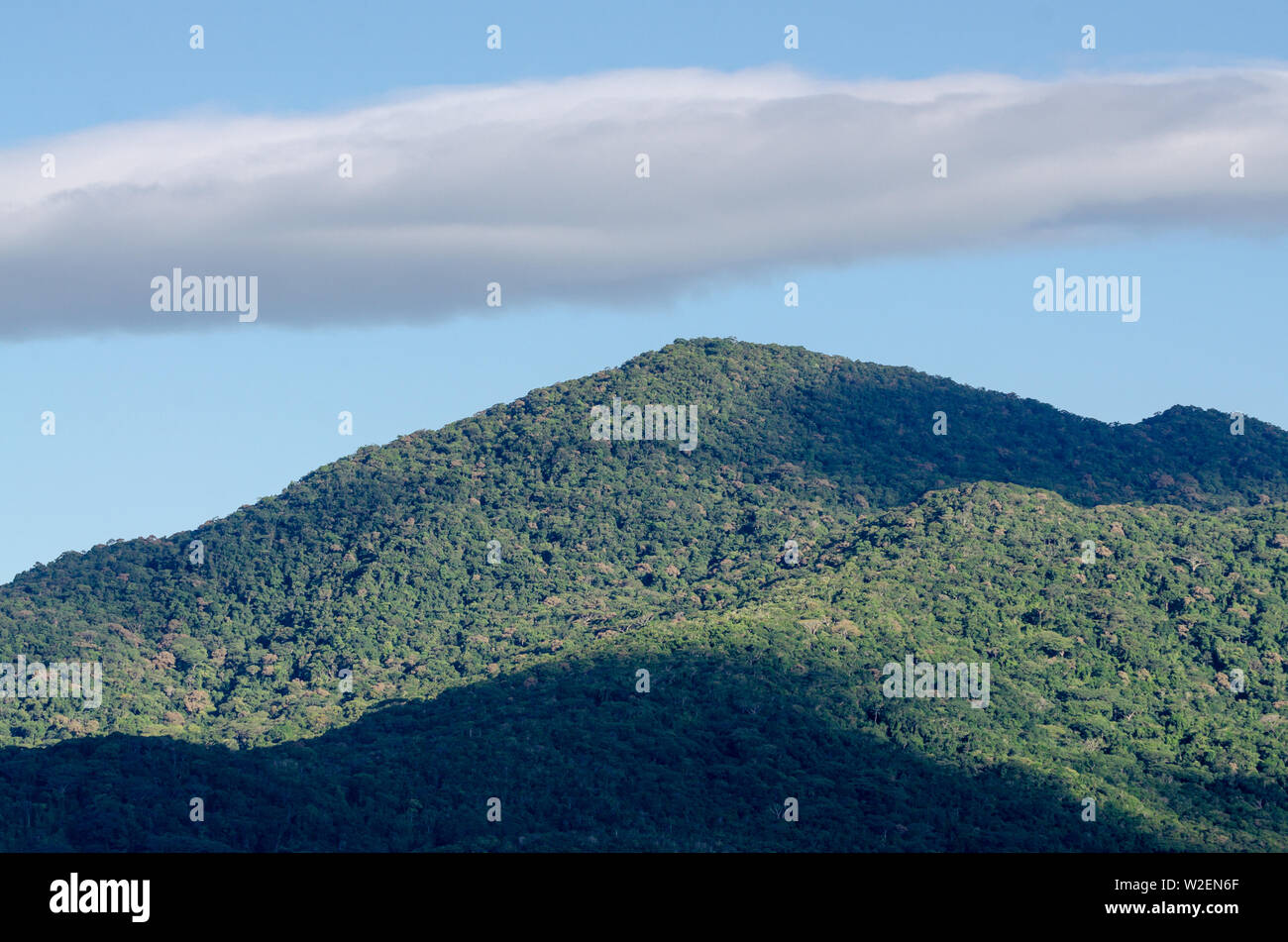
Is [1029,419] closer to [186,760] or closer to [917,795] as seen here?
[917,795]

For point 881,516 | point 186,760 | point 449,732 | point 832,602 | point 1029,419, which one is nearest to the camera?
point 186,760

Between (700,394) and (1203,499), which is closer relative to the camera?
(1203,499)

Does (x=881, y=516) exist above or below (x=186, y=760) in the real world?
above

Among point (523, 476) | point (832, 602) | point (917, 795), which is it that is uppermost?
point (523, 476)
